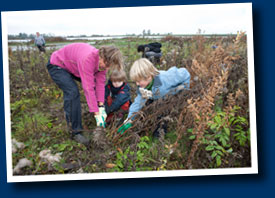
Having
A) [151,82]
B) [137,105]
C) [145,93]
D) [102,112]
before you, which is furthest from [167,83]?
[102,112]

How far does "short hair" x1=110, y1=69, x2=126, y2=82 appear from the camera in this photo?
227 centimetres

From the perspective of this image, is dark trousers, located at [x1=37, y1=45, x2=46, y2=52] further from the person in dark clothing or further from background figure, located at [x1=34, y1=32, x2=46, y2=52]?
the person in dark clothing

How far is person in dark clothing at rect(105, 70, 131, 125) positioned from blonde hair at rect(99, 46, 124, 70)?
0.20m

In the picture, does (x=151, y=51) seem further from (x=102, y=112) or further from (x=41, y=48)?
(x=41, y=48)

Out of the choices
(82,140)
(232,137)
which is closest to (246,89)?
(232,137)

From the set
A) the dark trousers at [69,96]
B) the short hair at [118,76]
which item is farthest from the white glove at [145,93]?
the dark trousers at [69,96]

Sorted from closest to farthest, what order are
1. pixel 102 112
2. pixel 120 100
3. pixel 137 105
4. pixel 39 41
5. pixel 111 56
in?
1. pixel 39 41
2. pixel 111 56
3. pixel 137 105
4. pixel 102 112
5. pixel 120 100

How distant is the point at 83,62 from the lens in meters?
2.05

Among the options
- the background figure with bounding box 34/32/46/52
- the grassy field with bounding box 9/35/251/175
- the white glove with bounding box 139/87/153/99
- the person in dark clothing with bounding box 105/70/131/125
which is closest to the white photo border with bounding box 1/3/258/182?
the grassy field with bounding box 9/35/251/175

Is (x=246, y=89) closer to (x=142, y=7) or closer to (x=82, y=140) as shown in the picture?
(x=142, y=7)

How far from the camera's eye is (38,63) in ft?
6.60

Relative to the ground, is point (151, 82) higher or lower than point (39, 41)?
lower

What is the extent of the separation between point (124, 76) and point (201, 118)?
2.99ft

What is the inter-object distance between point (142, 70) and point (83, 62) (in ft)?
1.89
